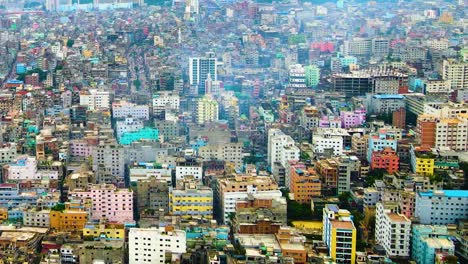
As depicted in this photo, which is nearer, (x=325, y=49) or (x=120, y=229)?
(x=120, y=229)

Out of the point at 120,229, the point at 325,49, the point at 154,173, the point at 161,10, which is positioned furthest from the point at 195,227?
the point at 161,10

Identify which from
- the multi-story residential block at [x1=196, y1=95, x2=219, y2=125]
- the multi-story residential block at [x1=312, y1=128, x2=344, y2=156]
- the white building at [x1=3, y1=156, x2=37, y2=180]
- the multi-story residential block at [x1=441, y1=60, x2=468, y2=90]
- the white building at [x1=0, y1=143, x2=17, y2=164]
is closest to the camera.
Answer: the white building at [x1=3, y1=156, x2=37, y2=180]

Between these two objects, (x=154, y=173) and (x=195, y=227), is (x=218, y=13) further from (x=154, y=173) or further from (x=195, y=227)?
(x=195, y=227)

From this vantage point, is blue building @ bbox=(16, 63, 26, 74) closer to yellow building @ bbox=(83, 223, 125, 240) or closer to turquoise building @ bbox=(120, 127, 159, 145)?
turquoise building @ bbox=(120, 127, 159, 145)

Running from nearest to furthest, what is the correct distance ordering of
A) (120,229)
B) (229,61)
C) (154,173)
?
(120,229)
(154,173)
(229,61)

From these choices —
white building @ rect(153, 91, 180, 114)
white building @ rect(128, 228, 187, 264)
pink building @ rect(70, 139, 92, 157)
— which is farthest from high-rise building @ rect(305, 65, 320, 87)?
white building @ rect(128, 228, 187, 264)

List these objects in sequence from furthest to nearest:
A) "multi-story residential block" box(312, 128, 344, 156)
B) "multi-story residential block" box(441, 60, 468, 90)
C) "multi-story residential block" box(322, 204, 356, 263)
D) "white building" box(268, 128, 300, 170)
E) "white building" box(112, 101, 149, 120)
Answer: "multi-story residential block" box(441, 60, 468, 90) < "white building" box(112, 101, 149, 120) < "multi-story residential block" box(312, 128, 344, 156) < "white building" box(268, 128, 300, 170) < "multi-story residential block" box(322, 204, 356, 263)
